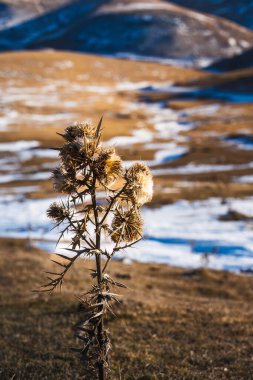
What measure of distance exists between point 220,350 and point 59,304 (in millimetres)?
6338

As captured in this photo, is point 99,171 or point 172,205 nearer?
point 99,171

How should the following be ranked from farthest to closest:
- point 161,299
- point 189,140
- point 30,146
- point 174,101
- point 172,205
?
point 174,101 < point 189,140 < point 30,146 < point 172,205 < point 161,299

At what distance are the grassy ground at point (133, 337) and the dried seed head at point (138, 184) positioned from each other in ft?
10.9

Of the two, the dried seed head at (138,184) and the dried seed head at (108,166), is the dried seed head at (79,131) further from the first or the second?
the dried seed head at (138,184)

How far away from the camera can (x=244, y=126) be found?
10362cm

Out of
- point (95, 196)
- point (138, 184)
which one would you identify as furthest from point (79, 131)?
point (138, 184)

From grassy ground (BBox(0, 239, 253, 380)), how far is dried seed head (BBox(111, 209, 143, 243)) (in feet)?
9.47

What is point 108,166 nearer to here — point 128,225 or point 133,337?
point 128,225

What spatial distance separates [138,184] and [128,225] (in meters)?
0.48

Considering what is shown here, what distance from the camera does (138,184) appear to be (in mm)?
5188

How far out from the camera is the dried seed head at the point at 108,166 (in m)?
5.08

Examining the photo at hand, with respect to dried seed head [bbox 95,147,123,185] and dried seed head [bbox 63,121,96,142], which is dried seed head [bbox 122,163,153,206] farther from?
dried seed head [bbox 63,121,96,142]

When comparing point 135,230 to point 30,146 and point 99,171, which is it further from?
point 30,146

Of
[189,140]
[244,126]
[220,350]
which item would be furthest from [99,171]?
[244,126]
